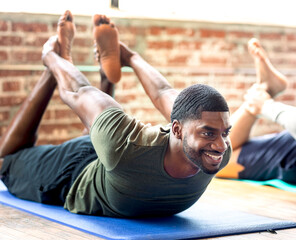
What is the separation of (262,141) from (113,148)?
1.54m

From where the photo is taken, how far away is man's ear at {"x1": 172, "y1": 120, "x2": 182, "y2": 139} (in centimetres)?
222

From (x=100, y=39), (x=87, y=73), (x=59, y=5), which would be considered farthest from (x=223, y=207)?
(x=59, y=5)

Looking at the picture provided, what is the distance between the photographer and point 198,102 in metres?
2.17

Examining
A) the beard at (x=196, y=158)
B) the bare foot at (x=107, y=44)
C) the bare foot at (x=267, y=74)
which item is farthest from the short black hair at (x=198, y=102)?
the bare foot at (x=267, y=74)

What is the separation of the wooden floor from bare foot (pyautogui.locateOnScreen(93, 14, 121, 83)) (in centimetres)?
81

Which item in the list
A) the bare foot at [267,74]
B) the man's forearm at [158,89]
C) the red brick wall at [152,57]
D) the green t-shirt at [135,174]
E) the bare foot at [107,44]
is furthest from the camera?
the red brick wall at [152,57]

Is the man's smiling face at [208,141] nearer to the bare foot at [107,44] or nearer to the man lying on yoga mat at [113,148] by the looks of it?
the man lying on yoga mat at [113,148]

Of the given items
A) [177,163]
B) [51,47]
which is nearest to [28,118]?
[51,47]

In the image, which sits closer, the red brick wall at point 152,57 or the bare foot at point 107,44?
the bare foot at point 107,44

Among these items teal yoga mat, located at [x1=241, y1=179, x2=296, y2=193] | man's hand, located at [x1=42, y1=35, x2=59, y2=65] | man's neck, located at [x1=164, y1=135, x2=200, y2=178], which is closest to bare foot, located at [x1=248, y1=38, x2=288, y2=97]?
teal yoga mat, located at [x1=241, y1=179, x2=296, y2=193]

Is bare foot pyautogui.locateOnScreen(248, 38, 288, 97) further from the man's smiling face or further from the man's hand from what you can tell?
the man's smiling face

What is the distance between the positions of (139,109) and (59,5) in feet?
3.08

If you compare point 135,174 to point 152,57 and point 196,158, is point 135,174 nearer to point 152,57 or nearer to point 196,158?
point 196,158

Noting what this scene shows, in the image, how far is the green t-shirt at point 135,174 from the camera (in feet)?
7.43
